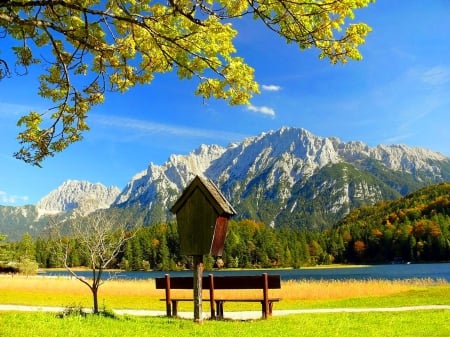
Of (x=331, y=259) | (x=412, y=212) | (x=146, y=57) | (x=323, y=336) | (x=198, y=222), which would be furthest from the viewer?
(x=412, y=212)

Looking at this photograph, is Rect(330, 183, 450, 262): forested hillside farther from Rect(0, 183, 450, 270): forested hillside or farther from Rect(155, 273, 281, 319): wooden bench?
Rect(155, 273, 281, 319): wooden bench

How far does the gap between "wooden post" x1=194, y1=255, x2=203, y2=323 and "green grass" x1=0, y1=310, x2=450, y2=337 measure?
1.12 ft

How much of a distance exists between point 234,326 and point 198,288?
1.85 m

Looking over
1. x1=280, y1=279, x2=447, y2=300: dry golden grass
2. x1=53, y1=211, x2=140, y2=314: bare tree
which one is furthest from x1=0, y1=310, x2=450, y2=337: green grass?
x1=280, y1=279, x2=447, y2=300: dry golden grass

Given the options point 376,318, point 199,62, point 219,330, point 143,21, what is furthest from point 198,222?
point 143,21

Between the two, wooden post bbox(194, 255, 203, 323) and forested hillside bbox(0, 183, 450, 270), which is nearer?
wooden post bbox(194, 255, 203, 323)

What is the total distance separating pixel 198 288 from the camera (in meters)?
15.4

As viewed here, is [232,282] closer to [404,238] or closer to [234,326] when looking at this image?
[234,326]

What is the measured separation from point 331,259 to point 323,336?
463ft

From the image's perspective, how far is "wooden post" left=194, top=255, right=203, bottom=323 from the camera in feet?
49.0

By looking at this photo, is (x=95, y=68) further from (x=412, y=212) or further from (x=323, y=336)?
(x=412, y=212)

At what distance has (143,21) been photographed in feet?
26.4

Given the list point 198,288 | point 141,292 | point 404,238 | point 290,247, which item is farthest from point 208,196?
point 404,238

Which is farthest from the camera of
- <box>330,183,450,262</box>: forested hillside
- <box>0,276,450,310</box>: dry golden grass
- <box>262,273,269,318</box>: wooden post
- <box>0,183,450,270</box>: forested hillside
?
<box>330,183,450,262</box>: forested hillside
